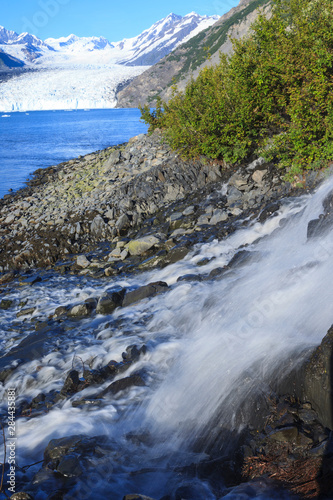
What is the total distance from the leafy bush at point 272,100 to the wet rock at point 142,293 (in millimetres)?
5121

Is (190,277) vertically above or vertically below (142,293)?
below

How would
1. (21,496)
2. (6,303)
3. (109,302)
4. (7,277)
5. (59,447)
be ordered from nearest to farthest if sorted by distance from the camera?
1. (21,496)
2. (59,447)
3. (109,302)
4. (6,303)
5. (7,277)

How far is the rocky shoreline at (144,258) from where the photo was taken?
3559 millimetres

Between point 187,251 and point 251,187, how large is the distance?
3.40 metres

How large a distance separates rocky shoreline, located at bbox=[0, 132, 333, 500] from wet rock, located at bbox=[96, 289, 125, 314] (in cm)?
2

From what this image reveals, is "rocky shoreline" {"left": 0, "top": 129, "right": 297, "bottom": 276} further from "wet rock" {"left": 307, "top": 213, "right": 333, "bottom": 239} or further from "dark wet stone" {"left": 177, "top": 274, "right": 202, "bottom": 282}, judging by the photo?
"wet rock" {"left": 307, "top": 213, "right": 333, "bottom": 239}

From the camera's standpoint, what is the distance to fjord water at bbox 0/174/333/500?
4.08 metres

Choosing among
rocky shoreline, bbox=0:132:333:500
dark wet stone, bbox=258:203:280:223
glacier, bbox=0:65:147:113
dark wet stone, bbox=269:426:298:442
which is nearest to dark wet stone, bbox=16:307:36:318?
rocky shoreline, bbox=0:132:333:500

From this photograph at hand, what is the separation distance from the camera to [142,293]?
7.85 metres

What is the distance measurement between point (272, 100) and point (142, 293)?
7.73 metres

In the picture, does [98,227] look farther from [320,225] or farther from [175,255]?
[320,225]

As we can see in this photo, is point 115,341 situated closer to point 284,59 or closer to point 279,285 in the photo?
point 279,285

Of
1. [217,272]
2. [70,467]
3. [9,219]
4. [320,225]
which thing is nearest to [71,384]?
[70,467]

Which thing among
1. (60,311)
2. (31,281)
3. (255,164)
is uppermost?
(31,281)
